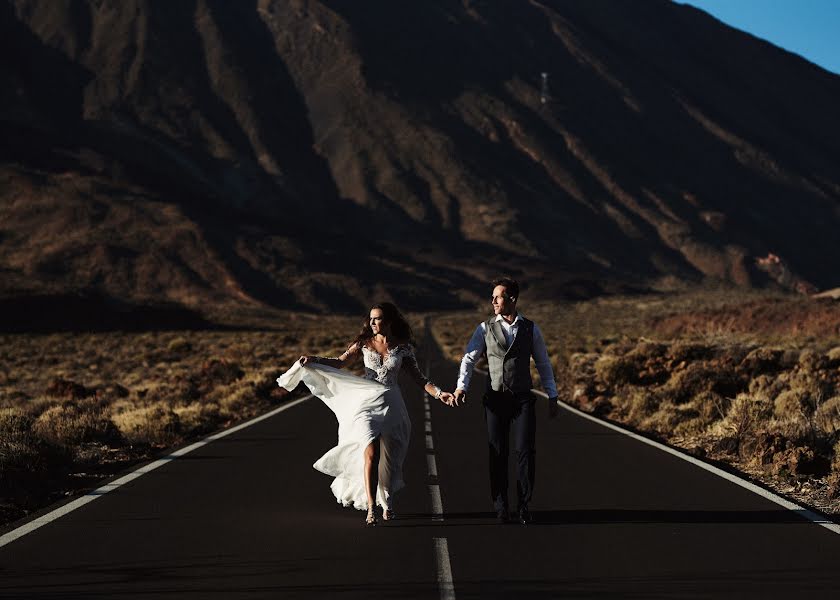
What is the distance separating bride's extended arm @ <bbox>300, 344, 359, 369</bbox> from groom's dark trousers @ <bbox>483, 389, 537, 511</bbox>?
3.81 ft

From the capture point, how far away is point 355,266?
139 metres

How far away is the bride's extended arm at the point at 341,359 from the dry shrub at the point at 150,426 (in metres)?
7.20

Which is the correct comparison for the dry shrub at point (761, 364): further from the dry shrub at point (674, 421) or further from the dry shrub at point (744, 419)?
the dry shrub at point (744, 419)

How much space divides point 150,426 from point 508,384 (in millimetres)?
9943

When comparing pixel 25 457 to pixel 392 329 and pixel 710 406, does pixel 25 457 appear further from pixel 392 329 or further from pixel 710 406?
pixel 710 406

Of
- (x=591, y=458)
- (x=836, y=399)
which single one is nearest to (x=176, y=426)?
(x=591, y=458)

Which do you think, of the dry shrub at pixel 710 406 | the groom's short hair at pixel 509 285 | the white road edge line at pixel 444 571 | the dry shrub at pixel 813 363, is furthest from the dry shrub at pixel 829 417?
the white road edge line at pixel 444 571

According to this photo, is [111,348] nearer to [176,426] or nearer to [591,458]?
[176,426]

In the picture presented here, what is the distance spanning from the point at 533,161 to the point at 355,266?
5103cm

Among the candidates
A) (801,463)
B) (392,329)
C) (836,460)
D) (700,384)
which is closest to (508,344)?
(392,329)

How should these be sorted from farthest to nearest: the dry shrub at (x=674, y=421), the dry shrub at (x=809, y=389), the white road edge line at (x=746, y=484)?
the dry shrub at (x=809, y=389) < the dry shrub at (x=674, y=421) < the white road edge line at (x=746, y=484)

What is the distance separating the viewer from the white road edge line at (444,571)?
7.30 m

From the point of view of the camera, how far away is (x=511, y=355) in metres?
9.71

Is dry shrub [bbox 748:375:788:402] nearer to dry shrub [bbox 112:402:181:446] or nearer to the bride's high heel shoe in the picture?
dry shrub [bbox 112:402:181:446]
